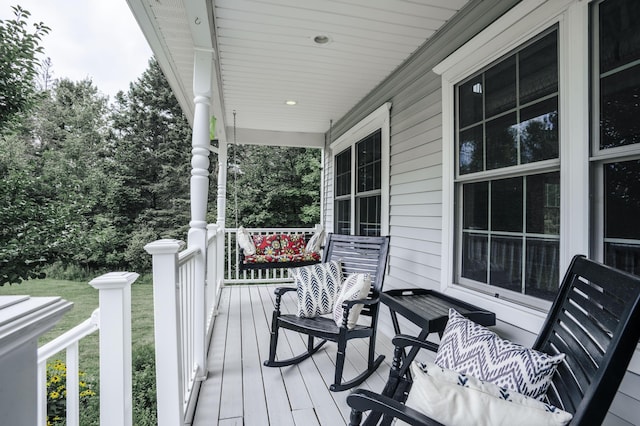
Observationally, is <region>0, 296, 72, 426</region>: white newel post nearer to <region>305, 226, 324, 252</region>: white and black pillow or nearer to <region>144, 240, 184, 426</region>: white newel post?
<region>144, 240, 184, 426</region>: white newel post

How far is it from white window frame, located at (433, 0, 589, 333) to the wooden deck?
111 centimetres

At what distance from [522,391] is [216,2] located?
2.78 m

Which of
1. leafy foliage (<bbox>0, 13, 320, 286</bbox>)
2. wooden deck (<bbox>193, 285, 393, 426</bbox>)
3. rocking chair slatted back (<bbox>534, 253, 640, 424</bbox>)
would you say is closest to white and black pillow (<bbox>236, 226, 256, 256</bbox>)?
wooden deck (<bbox>193, 285, 393, 426</bbox>)

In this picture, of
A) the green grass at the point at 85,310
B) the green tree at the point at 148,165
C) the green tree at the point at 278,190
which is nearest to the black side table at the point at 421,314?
the green grass at the point at 85,310

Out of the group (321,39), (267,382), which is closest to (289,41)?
(321,39)

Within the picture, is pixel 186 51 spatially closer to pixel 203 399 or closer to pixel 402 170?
pixel 402 170

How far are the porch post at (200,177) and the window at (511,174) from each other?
182 cm

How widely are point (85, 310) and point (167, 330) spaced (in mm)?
8000

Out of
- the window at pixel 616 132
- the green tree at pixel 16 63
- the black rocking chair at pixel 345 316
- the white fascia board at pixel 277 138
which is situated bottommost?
the black rocking chair at pixel 345 316

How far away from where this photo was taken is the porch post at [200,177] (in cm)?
240

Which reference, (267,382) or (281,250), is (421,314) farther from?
(281,250)

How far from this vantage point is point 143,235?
12680 millimetres

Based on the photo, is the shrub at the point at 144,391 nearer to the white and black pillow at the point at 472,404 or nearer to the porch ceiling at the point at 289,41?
the white and black pillow at the point at 472,404

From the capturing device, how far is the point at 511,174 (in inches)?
83.0
